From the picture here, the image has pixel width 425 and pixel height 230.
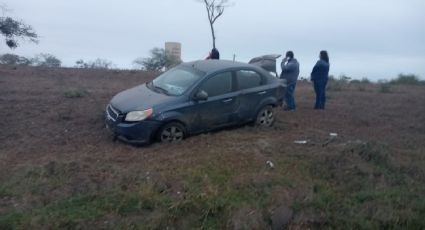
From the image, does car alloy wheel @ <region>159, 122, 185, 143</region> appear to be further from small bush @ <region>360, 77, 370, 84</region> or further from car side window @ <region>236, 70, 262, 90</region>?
small bush @ <region>360, 77, 370, 84</region>

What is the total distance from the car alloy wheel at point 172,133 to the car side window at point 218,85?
36.4 inches

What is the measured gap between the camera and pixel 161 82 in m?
10.8

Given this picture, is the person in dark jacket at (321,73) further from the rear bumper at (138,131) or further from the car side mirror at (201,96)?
the rear bumper at (138,131)

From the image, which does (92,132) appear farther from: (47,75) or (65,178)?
(47,75)

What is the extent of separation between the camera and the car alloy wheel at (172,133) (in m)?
9.69

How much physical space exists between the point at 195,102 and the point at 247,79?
1461 millimetres

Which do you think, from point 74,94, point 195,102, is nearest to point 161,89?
point 195,102

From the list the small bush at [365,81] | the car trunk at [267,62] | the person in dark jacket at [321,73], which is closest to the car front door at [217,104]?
the car trunk at [267,62]

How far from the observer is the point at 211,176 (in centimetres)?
804

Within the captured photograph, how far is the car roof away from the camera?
10570mm

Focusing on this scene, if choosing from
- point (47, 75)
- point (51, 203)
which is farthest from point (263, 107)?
point (47, 75)

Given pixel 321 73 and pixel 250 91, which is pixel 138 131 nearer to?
pixel 250 91

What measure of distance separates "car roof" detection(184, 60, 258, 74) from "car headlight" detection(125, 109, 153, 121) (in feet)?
5.36

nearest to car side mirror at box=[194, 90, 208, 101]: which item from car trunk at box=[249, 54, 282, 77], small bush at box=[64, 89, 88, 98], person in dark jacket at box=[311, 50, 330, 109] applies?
car trunk at box=[249, 54, 282, 77]
